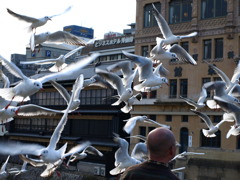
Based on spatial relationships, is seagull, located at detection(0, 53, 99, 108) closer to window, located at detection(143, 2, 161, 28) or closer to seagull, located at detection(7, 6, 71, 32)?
seagull, located at detection(7, 6, 71, 32)

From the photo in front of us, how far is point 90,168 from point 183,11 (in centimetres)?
1747

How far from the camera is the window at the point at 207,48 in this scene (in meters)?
39.8

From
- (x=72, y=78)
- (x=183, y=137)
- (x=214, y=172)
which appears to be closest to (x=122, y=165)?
(x=214, y=172)

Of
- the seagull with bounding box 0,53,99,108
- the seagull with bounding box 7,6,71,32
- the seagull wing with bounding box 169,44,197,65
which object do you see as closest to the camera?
the seagull with bounding box 0,53,99,108

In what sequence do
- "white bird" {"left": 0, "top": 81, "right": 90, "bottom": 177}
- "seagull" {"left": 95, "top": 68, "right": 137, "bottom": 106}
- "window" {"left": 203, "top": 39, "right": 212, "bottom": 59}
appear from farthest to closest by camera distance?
1. "window" {"left": 203, "top": 39, "right": 212, "bottom": 59}
2. "seagull" {"left": 95, "top": 68, "right": 137, "bottom": 106}
3. "white bird" {"left": 0, "top": 81, "right": 90, "bottom": 177}

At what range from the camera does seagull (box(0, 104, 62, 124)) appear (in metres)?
15.5

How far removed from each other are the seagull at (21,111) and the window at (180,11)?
88.8 ft

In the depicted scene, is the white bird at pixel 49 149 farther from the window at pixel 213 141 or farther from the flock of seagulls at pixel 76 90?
the window at pixel 213 141

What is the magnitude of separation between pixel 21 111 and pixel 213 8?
2637cm

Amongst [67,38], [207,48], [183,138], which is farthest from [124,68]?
[183,138]

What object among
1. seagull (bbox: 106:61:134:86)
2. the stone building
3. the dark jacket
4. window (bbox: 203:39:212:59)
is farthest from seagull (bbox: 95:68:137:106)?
window (bbox: 203:39:212:59)

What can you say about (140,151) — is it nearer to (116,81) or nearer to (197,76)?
(116,81)

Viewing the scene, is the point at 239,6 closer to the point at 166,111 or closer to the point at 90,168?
the point at 166,111

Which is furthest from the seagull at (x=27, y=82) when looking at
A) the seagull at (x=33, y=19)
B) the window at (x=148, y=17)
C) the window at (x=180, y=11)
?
the window at (x=148, y=17)
